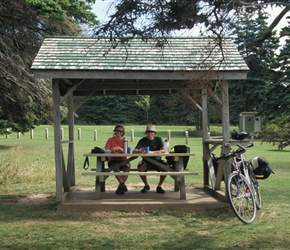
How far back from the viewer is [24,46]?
1338 cm

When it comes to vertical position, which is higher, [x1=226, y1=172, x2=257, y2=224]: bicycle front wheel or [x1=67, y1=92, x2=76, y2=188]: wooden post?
[x1=67, y1=92, x2=76, y2=188]: wooden post

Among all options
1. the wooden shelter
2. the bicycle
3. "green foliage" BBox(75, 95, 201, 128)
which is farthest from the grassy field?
"green foliage" BBox(75, 95, 201, 128)

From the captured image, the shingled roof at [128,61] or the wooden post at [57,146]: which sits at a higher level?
the shingled roof at [128,61]

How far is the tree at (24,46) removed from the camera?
1218 centimetres

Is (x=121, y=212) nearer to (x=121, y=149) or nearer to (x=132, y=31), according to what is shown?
(x=121, y=149)

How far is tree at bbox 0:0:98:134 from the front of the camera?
40.0 feet

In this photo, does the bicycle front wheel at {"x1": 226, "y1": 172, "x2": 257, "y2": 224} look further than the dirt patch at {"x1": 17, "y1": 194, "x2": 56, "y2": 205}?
No

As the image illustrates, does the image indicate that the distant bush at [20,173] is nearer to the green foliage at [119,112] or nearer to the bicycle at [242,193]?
the bicycle at [242,193]

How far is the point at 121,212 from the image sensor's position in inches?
317

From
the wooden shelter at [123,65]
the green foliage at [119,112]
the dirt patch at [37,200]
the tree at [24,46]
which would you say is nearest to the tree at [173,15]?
the wooden shelter at [123,65]

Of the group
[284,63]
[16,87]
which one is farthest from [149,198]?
[284,63]

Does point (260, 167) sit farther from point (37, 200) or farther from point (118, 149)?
point (37, 200)

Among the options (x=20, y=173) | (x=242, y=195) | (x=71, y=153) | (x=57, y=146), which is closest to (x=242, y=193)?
(x=242, y=195)

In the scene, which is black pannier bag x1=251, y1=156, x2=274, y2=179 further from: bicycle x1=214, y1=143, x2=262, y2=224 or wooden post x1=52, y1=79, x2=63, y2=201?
wooden post x1=52, y1=79, x2=63, y2=201
